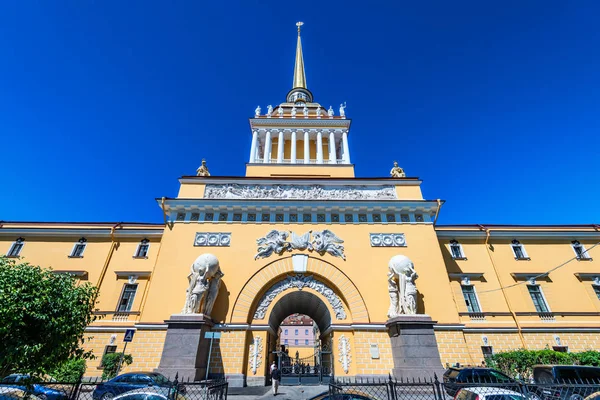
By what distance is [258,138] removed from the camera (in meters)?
29.0

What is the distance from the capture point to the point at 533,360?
47.5 ft

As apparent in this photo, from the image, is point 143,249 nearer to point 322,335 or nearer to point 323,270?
point 323,270

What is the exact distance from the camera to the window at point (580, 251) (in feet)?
66.1

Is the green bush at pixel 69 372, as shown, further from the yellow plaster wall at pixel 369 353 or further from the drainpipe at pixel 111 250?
the yellow plaster wall at pixel 369 353

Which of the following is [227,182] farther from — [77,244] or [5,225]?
[5,225]

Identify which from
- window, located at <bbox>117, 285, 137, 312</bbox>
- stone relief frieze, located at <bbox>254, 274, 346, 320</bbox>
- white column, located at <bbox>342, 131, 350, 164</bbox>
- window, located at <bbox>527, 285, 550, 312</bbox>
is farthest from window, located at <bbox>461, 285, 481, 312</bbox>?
window, located at <bbox>117, 285, 137, 312</bbox>

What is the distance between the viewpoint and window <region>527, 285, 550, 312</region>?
1848 centimetres

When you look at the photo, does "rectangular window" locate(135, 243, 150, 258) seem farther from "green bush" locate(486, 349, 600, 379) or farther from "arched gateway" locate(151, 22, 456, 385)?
"green bush" locate(486, 349, 600, 379)

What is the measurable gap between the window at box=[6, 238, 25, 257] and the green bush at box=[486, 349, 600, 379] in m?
30.9

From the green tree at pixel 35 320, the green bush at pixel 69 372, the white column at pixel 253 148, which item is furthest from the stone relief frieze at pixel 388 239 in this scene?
the green bush at pixel 69 372

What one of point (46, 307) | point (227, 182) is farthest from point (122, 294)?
point (46, 307)

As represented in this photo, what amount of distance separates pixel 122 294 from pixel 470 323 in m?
A: 22.2

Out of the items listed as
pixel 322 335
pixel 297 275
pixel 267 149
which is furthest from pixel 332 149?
pixel 322 335

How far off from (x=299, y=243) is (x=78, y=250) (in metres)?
16.1
